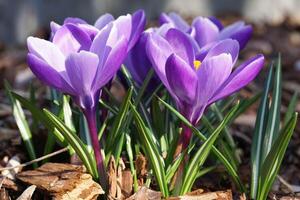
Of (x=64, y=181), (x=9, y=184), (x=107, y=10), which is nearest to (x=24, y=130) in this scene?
(x=9, y=184)

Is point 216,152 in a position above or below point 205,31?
below

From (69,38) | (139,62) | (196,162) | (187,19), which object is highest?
(69,38)

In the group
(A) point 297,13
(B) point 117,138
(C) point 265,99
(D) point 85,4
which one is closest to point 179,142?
(B) point 117,138

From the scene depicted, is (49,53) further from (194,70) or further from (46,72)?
(194,70)

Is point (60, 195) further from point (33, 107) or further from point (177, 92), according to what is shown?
point (177, 92)

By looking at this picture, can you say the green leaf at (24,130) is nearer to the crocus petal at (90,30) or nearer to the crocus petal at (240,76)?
the crocus petal at (90,30)

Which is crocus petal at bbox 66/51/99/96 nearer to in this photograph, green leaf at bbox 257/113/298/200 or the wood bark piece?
the wood bark piece
